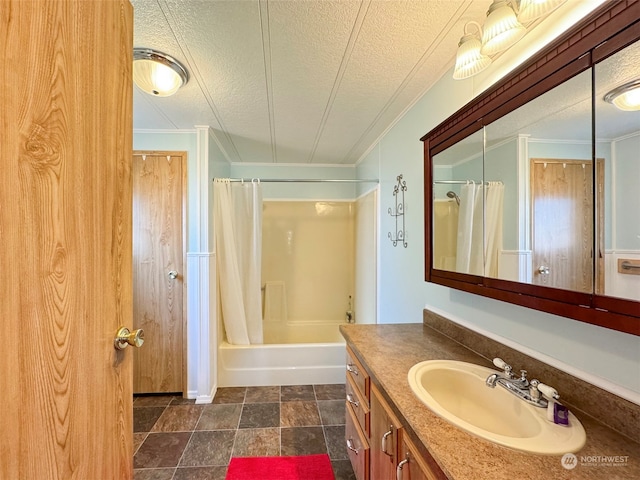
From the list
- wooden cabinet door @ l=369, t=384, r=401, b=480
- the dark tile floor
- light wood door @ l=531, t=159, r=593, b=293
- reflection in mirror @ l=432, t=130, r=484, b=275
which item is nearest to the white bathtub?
the dark tile floor

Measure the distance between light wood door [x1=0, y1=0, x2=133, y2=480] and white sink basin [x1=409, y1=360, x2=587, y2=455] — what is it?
893 millimetres

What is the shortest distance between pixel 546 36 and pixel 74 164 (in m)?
1.49

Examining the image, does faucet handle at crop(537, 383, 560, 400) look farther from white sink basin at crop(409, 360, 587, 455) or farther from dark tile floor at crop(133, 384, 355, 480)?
dark tile floor at crop(133, 384, 355, 480)

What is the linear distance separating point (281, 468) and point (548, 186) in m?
1.97

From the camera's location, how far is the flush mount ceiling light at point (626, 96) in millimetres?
719

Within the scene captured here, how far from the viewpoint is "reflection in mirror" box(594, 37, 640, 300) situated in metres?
0.72

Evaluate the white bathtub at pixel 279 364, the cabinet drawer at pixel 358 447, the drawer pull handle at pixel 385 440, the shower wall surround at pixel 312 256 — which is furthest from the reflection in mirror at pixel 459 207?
the shower wall surround at pixel 312 256

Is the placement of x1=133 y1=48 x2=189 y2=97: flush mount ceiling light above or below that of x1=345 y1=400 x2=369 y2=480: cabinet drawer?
above

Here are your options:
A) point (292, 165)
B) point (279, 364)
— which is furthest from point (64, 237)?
point (292, 165)

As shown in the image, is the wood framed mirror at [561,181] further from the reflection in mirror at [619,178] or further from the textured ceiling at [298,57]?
the textured ceiling at [298,57]

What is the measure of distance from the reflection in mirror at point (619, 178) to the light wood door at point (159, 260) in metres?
2.56

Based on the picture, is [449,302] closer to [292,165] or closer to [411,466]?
[411,466]

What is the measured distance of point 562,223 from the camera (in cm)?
92

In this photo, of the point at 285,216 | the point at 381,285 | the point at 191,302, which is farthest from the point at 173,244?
the point at 381,285
